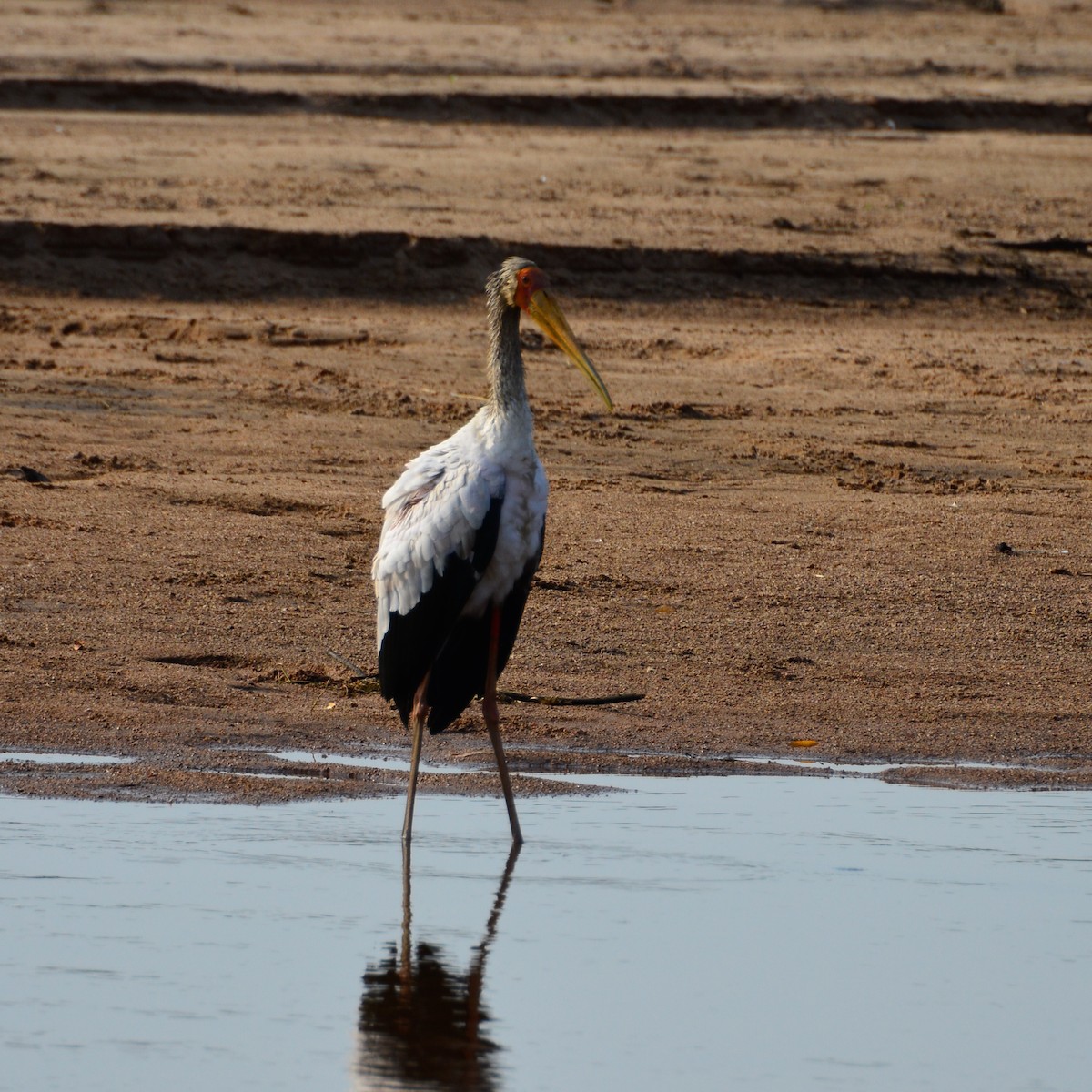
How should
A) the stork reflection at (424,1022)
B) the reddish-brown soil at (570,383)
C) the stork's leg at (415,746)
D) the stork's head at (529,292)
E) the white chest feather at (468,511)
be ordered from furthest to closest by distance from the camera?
the reddish-brown soil at (570,383), the stork's head at (529,292), the stork's leg at (415,746), the white chest feather at (468,511), the stork reflection at (424,1022)

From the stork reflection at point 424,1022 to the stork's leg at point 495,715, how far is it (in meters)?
0.46

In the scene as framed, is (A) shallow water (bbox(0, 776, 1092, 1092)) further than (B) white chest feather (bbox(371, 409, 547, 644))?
No

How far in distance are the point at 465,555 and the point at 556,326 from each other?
824 millimetres

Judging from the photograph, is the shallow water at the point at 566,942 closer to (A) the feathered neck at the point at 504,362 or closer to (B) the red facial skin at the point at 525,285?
(A) the feathered neck at the point at 504,362

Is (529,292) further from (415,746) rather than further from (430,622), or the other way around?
(415,746)

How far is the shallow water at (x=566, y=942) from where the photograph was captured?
4.16m

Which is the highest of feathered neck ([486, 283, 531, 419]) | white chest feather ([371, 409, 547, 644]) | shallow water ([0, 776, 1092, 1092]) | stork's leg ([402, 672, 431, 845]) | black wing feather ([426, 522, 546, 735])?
feathered neck ([486, 283, 531, 419])

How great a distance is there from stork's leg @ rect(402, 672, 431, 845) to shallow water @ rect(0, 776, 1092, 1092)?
0.26ft

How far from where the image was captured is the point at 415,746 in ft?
17.5

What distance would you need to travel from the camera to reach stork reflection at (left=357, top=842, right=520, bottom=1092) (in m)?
4.08

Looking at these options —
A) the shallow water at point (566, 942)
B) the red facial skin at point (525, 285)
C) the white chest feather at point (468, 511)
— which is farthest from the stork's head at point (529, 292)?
the shallow water at point (566, 942)

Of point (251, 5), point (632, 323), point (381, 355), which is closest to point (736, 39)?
point (251, 5)

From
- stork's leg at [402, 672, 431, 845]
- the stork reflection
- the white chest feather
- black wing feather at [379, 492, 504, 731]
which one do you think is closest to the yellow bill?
the white chest feather

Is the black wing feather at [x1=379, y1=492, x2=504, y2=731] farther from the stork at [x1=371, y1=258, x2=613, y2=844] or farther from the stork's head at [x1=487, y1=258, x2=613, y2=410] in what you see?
the stork's head at [x1=487, y1=258, x2=613, y2=410]
